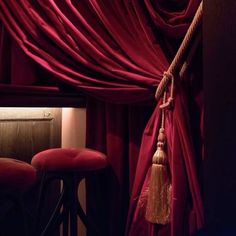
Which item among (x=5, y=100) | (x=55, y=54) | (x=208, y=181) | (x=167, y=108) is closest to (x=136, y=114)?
(x=167, y=108)

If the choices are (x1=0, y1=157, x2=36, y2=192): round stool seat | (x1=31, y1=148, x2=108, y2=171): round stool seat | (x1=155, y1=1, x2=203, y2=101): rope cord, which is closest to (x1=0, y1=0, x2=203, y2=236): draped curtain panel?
(x1=155, y1=1, x2=203, y2=101): rope cord

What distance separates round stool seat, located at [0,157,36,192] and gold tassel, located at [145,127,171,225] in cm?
41

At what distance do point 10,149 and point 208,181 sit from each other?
1124mm

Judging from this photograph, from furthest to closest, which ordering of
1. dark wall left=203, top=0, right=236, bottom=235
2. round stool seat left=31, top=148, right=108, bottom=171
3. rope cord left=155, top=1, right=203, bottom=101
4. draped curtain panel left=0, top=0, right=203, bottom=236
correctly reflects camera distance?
draped curtain panel left=0, top=0, right=203, bottom=236 < round stool seat left=31, top=148, right=108, bottom=171 < rope cord left=155, top=1, right=203, bottom=101 < dark wall left=203, top=0, right=236, bottom=235

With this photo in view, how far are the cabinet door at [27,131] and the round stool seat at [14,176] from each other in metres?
0.62

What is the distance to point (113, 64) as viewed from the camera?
144 cm

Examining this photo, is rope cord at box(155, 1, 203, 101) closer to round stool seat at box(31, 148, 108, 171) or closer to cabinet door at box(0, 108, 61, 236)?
round stool seat at box(31, 148, 108, 171)

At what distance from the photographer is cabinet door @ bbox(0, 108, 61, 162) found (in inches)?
64.7

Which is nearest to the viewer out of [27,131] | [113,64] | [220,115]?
[220,115]

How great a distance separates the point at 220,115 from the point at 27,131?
115 centimetres

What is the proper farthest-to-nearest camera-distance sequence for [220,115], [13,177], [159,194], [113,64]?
[113,64]
[159,194]
[13,177]
[220,115]

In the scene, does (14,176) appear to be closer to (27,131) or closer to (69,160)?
(69,160)

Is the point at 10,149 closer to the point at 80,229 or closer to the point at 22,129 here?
the point at 22,129

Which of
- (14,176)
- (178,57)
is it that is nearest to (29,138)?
(14,176)
